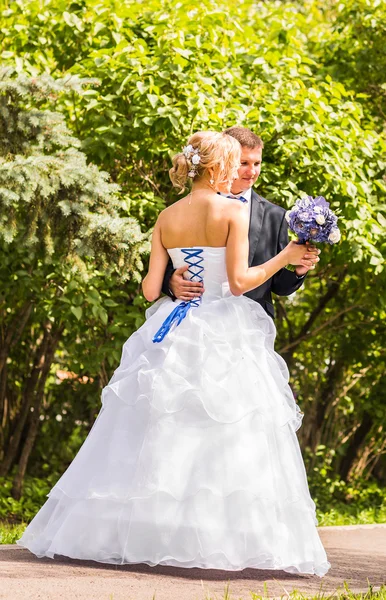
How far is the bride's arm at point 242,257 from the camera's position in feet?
13.4

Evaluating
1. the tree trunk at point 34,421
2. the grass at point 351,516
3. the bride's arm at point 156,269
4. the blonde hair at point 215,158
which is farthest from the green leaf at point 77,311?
the grass at point 351,516

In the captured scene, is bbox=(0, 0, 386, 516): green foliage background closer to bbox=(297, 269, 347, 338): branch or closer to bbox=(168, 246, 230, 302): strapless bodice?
bbox=(297, 269, 347, 338): branch

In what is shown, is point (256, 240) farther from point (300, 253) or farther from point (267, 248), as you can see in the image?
point (300, 253)

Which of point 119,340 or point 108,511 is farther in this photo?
point 119,340

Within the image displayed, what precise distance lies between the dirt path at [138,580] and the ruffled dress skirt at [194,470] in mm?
79

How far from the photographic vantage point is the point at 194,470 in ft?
12.7

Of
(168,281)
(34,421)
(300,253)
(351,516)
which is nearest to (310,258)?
(300,253)

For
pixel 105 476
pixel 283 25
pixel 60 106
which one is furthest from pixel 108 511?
pixel 283 25

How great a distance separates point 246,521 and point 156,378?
79cm

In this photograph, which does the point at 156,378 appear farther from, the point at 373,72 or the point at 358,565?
the point at 373,72

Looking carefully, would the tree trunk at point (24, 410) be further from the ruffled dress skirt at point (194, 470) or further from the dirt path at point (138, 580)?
the ruffled dress skirt at point (194, 470)

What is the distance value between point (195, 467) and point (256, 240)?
132 cm

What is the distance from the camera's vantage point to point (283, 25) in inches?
283

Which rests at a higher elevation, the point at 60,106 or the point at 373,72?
the point at 373,72
